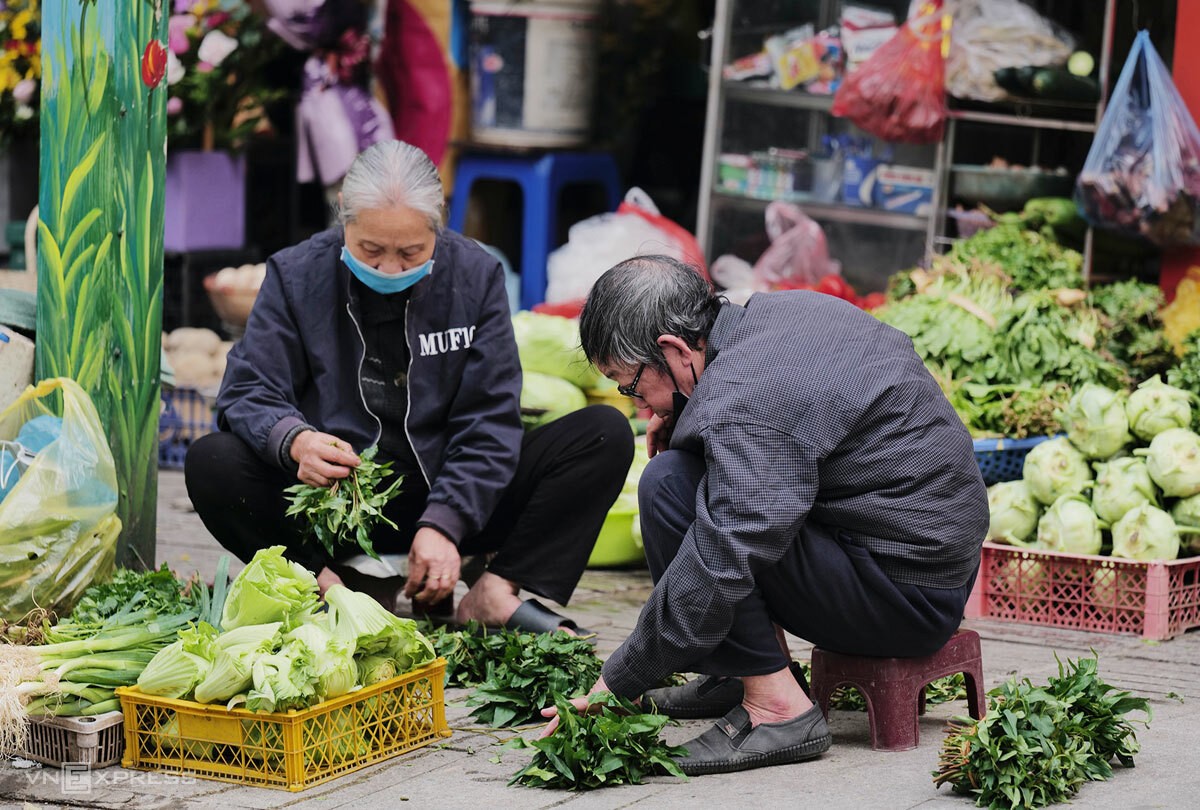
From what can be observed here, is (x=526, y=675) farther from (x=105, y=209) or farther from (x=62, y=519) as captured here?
(x=105, y=209)

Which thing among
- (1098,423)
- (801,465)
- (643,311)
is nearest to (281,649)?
(643,311)

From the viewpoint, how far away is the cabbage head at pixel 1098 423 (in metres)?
4.89

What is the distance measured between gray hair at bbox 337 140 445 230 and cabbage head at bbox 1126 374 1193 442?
224cm

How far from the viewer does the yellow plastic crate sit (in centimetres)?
322

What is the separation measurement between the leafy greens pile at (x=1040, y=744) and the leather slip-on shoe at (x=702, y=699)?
580 mm

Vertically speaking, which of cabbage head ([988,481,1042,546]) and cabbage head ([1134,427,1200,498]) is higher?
cabbage head ([1134,427,1200,498])

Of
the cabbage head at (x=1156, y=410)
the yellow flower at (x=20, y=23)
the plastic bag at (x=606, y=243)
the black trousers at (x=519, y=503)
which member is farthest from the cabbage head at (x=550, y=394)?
the yellow flower at (x=20, y=23)

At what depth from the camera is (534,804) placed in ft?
10.5

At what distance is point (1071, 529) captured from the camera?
4707 mm

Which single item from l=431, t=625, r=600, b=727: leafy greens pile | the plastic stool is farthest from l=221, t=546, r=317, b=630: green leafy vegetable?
the plastic stool

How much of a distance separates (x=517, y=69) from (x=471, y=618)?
399 cm

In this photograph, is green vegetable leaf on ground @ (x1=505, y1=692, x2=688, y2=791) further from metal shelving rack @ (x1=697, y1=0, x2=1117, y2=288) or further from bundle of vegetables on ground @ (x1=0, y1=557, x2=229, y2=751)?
metal shelving rack @ (x1=697, y1=0, x2=1117, y2=288)

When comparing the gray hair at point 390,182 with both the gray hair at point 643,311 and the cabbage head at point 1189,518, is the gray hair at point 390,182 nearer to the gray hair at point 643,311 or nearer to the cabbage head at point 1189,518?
the gray hair at point 643,311

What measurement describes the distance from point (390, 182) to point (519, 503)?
3.20 ft
